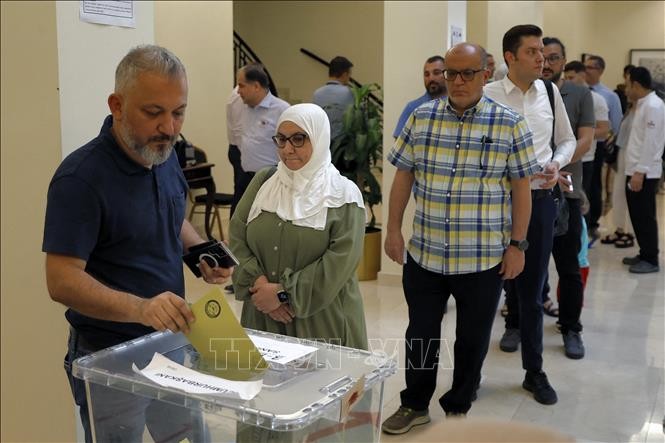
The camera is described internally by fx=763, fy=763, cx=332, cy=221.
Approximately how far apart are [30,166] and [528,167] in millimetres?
2025

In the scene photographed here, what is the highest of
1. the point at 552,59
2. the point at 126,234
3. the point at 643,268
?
the point at 552,59

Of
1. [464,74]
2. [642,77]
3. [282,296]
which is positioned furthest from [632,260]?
[282,296]

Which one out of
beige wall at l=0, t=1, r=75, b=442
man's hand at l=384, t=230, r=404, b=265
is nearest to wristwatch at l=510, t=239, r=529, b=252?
man's hand at l=384, t=230, r=404, b=265

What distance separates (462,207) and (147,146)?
166 cm

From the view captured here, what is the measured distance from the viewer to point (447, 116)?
3309 millimetres

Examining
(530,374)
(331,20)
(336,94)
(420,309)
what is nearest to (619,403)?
(530,374)

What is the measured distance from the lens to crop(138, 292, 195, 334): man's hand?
1.71 metres

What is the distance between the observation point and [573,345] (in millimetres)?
4754

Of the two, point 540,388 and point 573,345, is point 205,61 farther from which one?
point 540,388

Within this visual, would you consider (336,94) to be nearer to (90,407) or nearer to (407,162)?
(407,162)

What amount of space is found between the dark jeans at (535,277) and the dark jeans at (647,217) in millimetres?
3544

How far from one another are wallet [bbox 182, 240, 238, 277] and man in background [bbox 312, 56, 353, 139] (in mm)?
4562

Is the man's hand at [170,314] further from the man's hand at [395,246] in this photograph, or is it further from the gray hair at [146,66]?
the man's hand at [395,246]

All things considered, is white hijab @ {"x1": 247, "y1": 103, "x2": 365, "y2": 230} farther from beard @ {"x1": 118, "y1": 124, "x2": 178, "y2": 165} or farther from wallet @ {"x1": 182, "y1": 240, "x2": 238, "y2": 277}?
beard @ {"x1": 118, "y1": 124, "x2": 178, "y2": 165}
